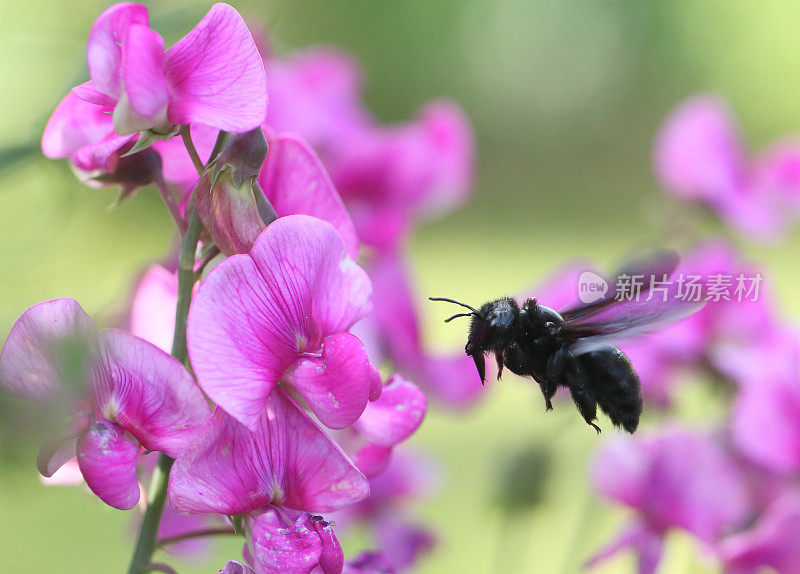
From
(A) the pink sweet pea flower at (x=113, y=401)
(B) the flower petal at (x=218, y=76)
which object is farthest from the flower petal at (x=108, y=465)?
(B) the flower petal at (x=218, y=76)

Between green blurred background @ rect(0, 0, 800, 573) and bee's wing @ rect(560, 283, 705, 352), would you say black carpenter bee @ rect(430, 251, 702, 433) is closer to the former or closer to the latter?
bee's wing @ rect(560, 283, 705, 352)

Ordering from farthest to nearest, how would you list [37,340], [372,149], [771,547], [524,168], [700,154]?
[524,168], [700,154], [372,149], [771,547], [37,340]

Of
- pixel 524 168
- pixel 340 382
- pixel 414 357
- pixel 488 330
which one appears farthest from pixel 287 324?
pixel 524 168

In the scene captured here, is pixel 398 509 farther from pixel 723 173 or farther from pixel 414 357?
pixel 723 173

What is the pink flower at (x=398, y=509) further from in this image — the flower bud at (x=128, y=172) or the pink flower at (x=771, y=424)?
the flower bud at (x=128, y=172)

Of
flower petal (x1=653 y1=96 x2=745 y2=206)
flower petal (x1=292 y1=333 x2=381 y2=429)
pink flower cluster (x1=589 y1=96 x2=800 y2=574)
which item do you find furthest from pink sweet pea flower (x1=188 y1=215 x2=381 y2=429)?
flower petal (x1=653 y1=96 x2=745 y2=206)
